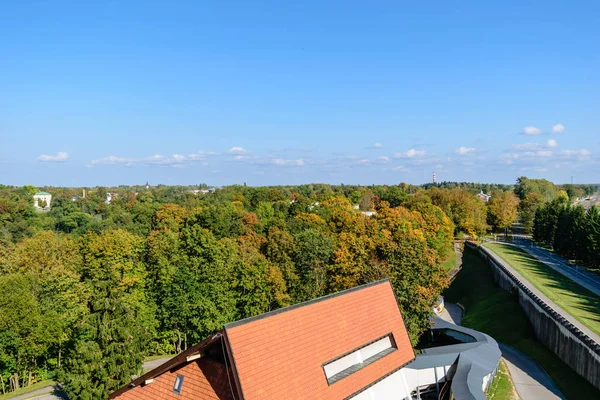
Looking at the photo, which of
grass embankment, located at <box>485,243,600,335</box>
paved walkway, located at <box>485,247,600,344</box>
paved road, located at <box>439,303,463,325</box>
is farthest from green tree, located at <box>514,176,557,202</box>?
paved road, located at <box>439,303,463,325</box>

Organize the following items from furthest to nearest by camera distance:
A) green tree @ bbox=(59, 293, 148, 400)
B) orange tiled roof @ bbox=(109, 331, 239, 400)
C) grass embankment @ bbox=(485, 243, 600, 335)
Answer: grass embankment @ bbox=(485, 243, 600, 335)
green tree @ bbox=(59, 293, 148, 400)
orange tiled roof @ bbox=(109, 331, 239, 400)

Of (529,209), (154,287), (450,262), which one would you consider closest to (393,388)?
(154,287)

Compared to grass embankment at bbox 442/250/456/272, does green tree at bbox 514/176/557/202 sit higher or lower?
higher

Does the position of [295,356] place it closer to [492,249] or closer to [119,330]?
[119,330]

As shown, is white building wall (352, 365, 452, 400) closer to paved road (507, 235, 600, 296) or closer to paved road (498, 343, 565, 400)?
paved road (498, 343, 565, 400)

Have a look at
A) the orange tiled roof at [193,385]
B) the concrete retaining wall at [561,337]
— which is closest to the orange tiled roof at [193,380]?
the orange tiled roof at [193,385]

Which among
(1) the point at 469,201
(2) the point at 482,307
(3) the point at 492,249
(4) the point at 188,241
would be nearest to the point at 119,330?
(4) the point at 188,241
